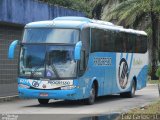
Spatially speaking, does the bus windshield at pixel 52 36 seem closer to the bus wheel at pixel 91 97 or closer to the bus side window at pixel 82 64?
the bus side window at pixel 82 64

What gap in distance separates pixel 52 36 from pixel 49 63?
1.07m

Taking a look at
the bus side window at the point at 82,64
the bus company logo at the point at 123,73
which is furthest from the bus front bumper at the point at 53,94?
the bus company logo at the point at 123,73

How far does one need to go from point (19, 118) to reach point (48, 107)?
4.30 m

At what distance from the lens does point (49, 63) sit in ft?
65.4

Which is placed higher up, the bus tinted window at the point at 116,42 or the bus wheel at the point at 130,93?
the bus tinted window at the point at 116,42

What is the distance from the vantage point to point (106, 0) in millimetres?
52781

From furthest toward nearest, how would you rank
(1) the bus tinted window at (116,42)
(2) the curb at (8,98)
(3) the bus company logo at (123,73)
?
(3) the bus company logo at (123,73), (2) the curb at (8,98), (1) the bus tinted window at (116,42)

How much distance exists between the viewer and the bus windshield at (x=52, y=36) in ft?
→ 66.1

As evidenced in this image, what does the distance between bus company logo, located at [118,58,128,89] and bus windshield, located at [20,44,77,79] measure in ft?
18.2

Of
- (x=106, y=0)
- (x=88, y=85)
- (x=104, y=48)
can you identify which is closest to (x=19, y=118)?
(x=88, y=85)

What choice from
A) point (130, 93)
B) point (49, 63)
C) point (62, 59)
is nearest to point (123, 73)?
point (130, 93)

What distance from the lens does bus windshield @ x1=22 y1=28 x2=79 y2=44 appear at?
2014 centimetres

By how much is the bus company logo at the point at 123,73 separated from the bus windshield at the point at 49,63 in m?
5.56

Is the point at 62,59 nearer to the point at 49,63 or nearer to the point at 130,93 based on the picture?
the point at 49,63
